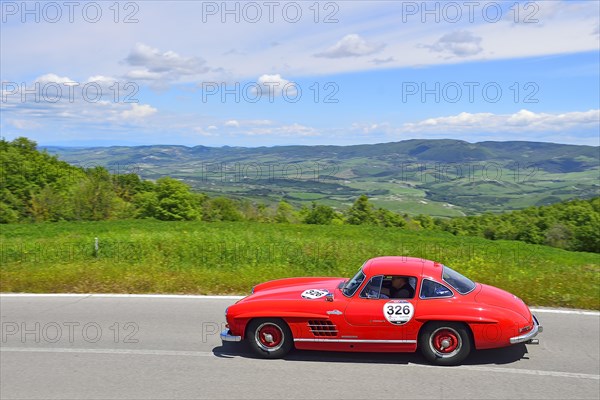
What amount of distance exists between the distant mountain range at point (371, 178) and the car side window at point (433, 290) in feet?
236

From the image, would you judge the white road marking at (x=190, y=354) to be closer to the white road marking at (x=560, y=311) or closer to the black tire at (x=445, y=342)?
the black tire at (x=445, y=342)

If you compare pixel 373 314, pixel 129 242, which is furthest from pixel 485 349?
pixel 129 242

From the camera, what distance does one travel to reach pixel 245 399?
597 centimetres

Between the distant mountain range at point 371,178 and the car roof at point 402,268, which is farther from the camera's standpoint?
the distant mountain range at point 371,178

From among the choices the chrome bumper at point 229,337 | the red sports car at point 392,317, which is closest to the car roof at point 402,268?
the red sports car at point 392,317

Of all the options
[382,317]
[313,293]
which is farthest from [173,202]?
[382,317]

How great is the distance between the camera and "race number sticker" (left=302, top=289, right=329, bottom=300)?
7.44 meters

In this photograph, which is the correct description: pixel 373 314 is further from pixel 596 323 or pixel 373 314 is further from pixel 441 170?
pixel 441 170

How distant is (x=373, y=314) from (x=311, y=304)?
2.79 ft

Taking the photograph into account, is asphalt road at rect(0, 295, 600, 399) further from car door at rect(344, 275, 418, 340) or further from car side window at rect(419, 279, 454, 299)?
car side window at rect(419, 279, 454, 299)

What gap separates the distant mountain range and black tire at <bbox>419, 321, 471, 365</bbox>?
72.2 m

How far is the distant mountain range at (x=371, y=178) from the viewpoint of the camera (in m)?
98.2

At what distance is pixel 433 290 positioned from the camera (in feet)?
23.4

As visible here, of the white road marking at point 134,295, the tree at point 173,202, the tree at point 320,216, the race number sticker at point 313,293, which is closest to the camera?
the race number sticker at point 313,293
